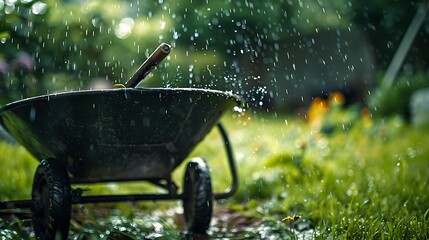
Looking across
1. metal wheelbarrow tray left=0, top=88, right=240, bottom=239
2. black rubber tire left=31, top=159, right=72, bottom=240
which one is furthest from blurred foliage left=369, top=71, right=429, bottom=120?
black rubber tire left=31, top=159, right=72, bottom=240

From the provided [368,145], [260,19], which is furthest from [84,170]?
[260,19]

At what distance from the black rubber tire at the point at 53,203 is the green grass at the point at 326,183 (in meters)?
0.19

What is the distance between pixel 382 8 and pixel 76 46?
20.0 feet

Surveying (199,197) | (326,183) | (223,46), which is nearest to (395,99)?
(223,46)

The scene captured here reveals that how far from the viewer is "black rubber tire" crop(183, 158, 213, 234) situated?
8.94 feet

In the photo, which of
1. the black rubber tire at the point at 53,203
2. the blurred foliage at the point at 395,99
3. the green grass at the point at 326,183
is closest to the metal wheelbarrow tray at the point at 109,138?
the black rubber tire at the point at 53,203

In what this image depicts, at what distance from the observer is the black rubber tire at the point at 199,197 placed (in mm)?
2725

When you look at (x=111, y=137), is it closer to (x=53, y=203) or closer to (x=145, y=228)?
(x=53, y=203)

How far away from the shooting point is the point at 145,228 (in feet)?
9.46

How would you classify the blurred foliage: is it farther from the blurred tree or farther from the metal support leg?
the metal support leg

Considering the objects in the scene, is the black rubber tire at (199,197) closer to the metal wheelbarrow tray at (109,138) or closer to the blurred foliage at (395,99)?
the metal wheelbarrow tray at (109,138)

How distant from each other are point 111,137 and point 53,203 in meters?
0.36

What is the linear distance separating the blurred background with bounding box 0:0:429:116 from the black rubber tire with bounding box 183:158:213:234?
2.54 feet

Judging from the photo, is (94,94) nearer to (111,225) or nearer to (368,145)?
(111,225)
